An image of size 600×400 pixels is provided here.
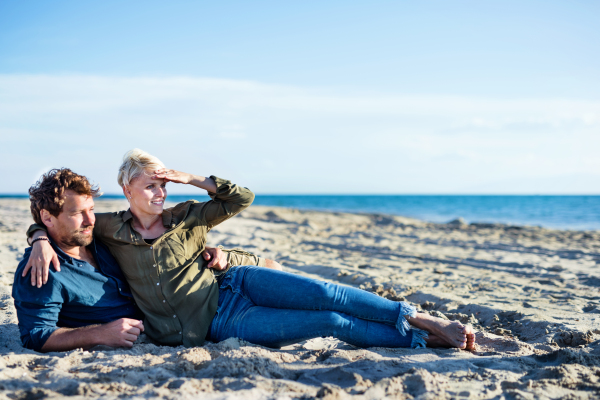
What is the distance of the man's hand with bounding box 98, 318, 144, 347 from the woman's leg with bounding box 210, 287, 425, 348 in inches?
19.9

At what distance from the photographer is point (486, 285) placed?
5.07 meters

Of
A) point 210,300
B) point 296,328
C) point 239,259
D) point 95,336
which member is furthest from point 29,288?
point 296,328

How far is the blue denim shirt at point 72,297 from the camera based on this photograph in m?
2.47

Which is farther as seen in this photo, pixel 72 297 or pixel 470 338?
pixel 470 338

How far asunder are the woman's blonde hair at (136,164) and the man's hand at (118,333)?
903 mm

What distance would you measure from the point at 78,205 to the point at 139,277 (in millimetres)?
585

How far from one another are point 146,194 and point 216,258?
640 millimetres

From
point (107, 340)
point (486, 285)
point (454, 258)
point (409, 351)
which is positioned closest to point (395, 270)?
point (486, 285)

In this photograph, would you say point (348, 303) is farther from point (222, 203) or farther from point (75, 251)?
point (75, 251)

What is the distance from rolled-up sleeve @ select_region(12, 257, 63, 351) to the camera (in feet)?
8.04

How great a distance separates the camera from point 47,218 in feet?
8.55

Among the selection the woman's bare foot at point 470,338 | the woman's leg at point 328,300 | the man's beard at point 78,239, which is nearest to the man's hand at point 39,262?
the man's beard at point 78,239

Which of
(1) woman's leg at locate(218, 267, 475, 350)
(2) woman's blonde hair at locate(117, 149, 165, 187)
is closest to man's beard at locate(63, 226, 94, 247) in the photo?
(2) woman's blonde hair at locate(117, 149, 165, 187)

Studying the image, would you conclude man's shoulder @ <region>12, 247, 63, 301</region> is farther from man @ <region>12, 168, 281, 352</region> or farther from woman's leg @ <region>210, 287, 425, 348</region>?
woman's leg @ <region>210, 287, 425, 348</region>
